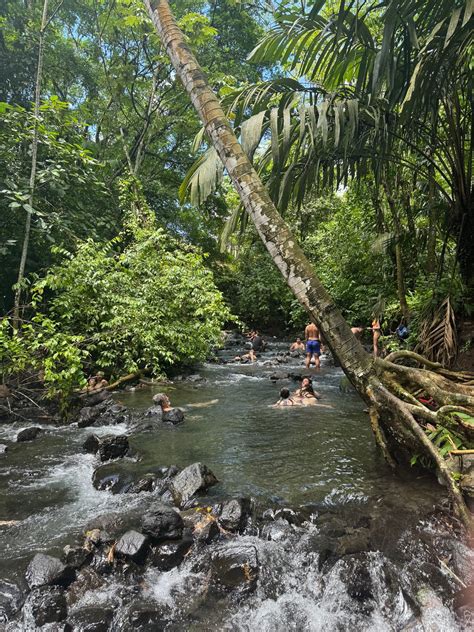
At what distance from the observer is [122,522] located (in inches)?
173

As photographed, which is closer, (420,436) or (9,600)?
(9,600)

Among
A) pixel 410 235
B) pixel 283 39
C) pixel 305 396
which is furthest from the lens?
pixel 410 235

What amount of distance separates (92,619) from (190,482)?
6.60 ft

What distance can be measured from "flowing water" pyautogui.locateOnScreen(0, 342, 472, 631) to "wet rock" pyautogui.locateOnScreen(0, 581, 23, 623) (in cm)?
10

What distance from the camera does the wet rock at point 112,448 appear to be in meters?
6.36

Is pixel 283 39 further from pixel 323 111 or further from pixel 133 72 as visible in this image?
pixel 133 72

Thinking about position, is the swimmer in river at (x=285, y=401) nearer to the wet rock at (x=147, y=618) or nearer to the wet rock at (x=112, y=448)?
the wet rock at (x=112, y=448)

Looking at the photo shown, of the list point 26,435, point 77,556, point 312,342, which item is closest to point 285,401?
point 312,342

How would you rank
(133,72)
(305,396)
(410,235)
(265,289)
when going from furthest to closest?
(265,289), (133,72), (410,235), (305,396)

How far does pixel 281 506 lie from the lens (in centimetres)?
457

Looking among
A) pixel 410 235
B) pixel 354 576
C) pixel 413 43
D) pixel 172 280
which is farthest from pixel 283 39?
pixel 172 280

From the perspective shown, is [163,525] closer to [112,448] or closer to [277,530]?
[277,530]

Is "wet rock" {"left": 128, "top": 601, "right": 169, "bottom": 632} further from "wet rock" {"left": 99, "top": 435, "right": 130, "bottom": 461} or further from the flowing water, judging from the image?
"wet rock" {"left": 99, "top": 435, "right": 130, "bottom": 461}

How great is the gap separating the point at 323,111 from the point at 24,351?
6.74 m
